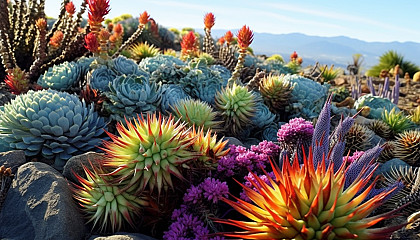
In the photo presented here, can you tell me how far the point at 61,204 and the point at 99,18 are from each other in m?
2.17

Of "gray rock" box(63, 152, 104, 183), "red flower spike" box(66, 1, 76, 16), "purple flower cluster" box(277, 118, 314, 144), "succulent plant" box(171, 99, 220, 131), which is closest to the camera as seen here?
"gray rock" box(63, 152, 104, 183)

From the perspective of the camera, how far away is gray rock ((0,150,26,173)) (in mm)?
2826

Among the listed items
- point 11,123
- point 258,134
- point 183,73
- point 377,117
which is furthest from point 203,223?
point 377,117

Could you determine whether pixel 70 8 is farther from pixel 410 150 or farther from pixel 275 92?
pixel 410 150

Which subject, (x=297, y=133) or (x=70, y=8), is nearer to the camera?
(x=297, y=133)

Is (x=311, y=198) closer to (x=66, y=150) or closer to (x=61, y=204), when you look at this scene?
(x=61, y=204)

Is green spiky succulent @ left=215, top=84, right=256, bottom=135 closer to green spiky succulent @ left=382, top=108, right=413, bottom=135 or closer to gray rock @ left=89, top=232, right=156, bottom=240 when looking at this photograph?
gray rock @ left=89, top=232, right=156, bottom=240

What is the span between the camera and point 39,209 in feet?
7.81

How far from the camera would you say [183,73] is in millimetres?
4410

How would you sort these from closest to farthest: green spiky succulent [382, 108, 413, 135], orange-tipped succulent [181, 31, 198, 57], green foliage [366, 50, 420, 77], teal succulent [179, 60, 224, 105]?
teal succulent [179, 60, 224, 105], green spiky succulent [382, 108, 413, 135], orange-tipped succulent [181, 31, 198, 57], green foliage [366, 50, 420, 77]

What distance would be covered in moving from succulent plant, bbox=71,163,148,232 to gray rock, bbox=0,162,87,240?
92 mm

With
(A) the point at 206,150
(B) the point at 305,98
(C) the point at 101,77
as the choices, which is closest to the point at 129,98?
(C) the point at 101,77

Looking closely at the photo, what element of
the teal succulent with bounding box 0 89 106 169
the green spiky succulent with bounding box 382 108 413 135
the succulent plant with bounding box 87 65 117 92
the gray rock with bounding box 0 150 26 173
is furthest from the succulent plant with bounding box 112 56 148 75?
the green spiky succulent with bounding box 382 108 413 135

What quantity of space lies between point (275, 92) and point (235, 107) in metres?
0.87
